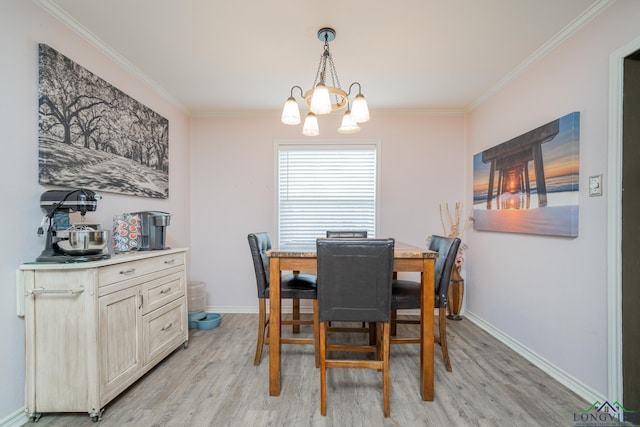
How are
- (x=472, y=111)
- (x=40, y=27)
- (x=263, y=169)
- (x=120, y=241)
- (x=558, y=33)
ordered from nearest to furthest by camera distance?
(x=40, y=27)
(x=558, y=33)
(x=120, y=241)
(x=472, y=111)
(x=263, y=169)

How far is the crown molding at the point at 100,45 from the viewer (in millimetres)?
1774

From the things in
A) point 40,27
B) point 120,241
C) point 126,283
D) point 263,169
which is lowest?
point 126,283

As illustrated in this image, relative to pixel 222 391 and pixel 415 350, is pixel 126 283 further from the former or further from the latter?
pixel 415 350

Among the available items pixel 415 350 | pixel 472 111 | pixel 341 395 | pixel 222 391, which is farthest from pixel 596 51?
pixel 222 391

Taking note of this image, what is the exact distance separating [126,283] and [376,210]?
2619mm

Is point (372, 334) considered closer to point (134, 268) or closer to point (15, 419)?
point (134, 268)

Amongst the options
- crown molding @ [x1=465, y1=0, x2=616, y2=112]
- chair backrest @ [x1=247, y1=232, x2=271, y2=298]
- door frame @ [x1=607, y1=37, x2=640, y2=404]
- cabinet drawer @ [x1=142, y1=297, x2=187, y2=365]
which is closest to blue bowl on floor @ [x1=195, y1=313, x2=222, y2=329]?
cabinet drawer @ [x1=142, y1=297, x2=187, y2=365]

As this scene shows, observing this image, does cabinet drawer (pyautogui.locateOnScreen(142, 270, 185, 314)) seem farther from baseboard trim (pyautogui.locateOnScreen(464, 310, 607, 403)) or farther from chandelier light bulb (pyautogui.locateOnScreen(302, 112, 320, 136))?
baseboard trim (pyautogui.locateOnScreen(464, 310, 607, 403))

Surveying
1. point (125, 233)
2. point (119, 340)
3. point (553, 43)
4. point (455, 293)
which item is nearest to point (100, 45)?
point (125, 233)

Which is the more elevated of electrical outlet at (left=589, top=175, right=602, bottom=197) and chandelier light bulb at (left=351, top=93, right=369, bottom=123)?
chandelier light bulb at (left=351, top=93, right=369, bottom=123)

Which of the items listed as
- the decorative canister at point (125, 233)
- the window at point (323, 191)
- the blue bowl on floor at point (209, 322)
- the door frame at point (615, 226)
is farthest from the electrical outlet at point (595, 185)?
the blue bowl on floor at point (209, 322)

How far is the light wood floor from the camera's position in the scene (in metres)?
1.64

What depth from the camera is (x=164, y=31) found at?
6.65ft

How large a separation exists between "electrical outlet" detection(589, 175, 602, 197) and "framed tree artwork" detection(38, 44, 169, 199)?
3.38 m
